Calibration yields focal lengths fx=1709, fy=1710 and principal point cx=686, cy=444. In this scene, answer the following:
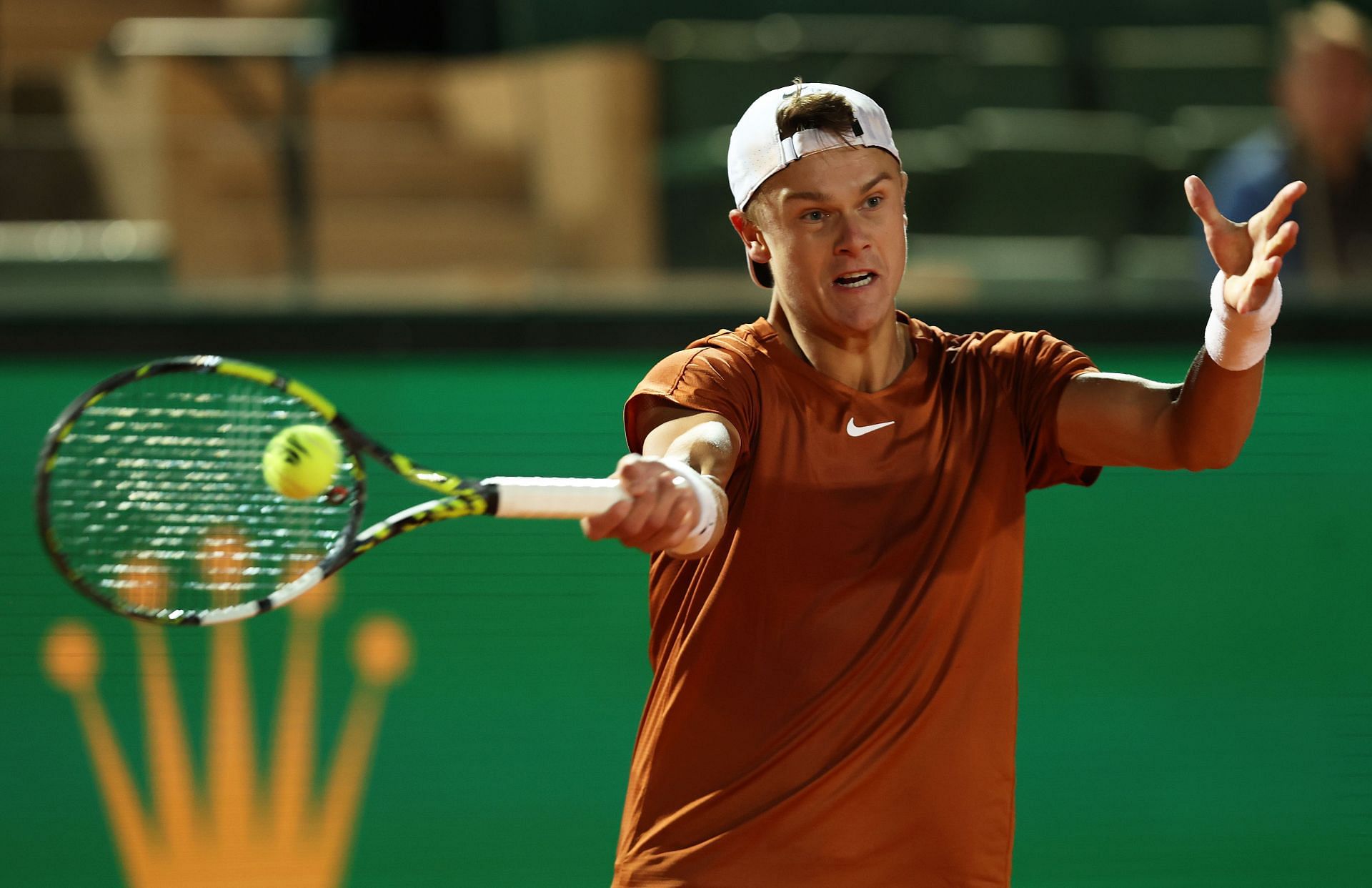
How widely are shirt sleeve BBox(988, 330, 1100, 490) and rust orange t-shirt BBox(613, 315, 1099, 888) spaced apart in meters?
0.10

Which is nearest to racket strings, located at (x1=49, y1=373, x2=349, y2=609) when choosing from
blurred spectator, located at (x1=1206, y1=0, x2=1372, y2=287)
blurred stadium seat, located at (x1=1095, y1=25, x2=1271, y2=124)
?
blurred stadium seat, located at (x1=1095, y1=25, x2=1271, y2=124)

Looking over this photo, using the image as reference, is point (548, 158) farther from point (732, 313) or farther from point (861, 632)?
point (861, 632)

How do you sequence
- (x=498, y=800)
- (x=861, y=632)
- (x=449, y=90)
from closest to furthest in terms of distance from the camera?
(x=861, y=632)
(x=498, y=800)
(x=449, y=90)

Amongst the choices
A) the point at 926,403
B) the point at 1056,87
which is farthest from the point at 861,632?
the point at 1056,87

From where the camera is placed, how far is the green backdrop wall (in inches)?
162

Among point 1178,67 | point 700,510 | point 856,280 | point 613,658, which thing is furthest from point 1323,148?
point 700,510

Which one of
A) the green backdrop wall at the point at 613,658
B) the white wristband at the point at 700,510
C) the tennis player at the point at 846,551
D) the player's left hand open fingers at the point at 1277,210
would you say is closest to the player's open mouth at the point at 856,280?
the tennis player at the point at 846,551

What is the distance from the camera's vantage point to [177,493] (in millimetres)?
3502

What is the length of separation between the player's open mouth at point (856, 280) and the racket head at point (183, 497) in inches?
36.8

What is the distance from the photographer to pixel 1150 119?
4.58 metres

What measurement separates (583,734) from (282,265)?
1393 millimetres

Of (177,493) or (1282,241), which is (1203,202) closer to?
(1282,241)

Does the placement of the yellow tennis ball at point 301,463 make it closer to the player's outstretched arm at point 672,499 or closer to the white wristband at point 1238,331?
the player's outstretched arm at point 672,499

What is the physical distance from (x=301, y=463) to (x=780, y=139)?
2.76 feet
